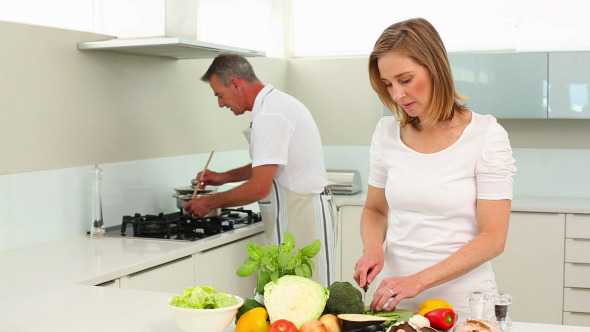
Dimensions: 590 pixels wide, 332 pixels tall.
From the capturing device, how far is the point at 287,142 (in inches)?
120

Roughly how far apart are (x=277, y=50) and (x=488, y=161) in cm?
332

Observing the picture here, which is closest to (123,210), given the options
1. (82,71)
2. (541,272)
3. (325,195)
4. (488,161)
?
(82,71)

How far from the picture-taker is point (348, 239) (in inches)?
168

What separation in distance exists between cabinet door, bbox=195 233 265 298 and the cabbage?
1.45m

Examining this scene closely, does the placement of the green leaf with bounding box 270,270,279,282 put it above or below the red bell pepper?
above

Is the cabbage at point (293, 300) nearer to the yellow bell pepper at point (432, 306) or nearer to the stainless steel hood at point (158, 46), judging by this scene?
the yellow bell pepper at point (432, 306)

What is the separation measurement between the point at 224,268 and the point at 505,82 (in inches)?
82.6

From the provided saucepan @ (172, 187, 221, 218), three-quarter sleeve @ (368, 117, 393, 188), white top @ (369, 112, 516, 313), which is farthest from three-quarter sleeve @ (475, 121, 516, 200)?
saucepan @ (172, 187, 221, 218)

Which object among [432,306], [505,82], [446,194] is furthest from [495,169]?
[505,82]

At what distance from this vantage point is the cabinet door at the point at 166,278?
2.46 meters

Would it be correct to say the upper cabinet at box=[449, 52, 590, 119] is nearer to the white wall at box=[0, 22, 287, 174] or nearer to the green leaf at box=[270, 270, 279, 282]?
the white wall at box=[0, 22, 287, 174]

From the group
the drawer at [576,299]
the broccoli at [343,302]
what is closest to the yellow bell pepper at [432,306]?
the broccoli at [343,302]

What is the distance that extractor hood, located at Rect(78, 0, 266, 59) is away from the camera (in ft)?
9.81

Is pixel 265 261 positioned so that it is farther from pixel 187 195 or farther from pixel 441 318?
pixel 187 195
